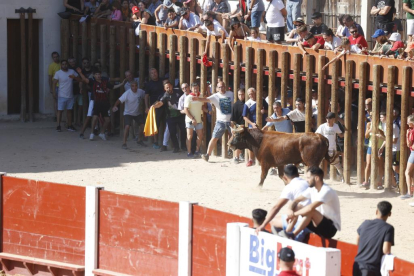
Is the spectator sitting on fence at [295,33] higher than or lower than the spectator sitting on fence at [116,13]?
lower

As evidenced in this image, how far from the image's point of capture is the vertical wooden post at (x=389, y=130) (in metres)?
16.8

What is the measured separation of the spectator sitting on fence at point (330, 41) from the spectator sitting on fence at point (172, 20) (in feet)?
14.6

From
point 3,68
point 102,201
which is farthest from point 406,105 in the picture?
point 3,68

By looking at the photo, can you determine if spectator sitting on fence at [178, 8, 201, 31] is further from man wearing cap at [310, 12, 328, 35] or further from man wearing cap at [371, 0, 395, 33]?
man wearing cap at [371, 0, 395, 33]

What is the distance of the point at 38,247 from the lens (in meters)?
14.1

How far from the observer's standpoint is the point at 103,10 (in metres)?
24.3

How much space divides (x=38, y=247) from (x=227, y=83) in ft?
24.3

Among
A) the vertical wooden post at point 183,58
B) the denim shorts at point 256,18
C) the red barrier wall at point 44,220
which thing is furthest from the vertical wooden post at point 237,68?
the red barrier wall at point 44,220

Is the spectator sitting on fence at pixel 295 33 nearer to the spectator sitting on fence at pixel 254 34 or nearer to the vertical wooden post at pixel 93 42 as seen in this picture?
the spectator sitting on fence at pixel 254 34

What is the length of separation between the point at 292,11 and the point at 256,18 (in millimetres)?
807

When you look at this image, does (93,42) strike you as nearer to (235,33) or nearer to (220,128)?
(235,33)

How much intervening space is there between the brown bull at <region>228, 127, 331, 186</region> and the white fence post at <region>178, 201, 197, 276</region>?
509cm

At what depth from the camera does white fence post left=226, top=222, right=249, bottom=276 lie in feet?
37.1

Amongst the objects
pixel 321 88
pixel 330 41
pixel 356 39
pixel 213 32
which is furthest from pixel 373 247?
pixel 213 32
